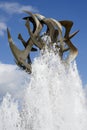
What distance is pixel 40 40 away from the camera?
489 inches

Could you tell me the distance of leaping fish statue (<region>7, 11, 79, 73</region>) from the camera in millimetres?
12312

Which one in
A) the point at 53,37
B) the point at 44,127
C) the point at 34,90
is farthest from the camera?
the point at 53,37

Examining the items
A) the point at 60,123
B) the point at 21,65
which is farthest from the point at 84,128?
the point at 21,65

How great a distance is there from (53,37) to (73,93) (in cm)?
227

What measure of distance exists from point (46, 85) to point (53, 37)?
2009 mm

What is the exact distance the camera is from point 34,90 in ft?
38.4

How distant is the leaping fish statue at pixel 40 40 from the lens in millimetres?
12312

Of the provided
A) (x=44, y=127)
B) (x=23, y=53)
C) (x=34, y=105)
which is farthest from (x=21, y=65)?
(x=44, y=127)

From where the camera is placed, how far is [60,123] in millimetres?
11141

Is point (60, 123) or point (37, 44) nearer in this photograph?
point (60, 123)

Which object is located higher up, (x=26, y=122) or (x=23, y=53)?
(x=23, y=53)

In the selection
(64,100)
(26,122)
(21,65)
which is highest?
(21,65)

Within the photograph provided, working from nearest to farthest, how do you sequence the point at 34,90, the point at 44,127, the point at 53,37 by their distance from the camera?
1. the point at 44,127
2. the point at 34,90
3. the point at 53,37

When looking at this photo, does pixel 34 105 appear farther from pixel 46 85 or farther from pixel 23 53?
pixel 23 53
